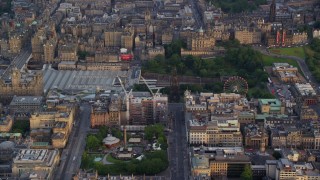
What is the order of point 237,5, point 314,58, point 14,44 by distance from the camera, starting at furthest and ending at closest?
1. point 237,5
2. point 14,44
3. point 314,58

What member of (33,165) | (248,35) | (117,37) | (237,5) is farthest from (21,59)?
(237,5)

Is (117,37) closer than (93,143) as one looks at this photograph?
No

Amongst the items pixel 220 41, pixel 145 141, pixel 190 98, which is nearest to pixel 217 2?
pixel 220 41

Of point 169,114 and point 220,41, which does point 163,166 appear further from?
point 220,41

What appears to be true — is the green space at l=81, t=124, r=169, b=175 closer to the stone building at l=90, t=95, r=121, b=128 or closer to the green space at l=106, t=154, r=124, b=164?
the green space at l=106, t=154, r=124, b=164

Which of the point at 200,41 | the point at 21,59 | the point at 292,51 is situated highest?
the point at 200,41

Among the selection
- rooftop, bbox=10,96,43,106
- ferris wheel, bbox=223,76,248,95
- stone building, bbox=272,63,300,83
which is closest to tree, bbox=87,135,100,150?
rooftop, bbox=10,96,43,106

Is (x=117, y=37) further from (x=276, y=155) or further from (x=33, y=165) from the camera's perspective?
(x=276, y=155)

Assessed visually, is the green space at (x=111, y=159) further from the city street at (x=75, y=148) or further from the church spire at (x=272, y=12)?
the church spire at (x=272, y=12)
